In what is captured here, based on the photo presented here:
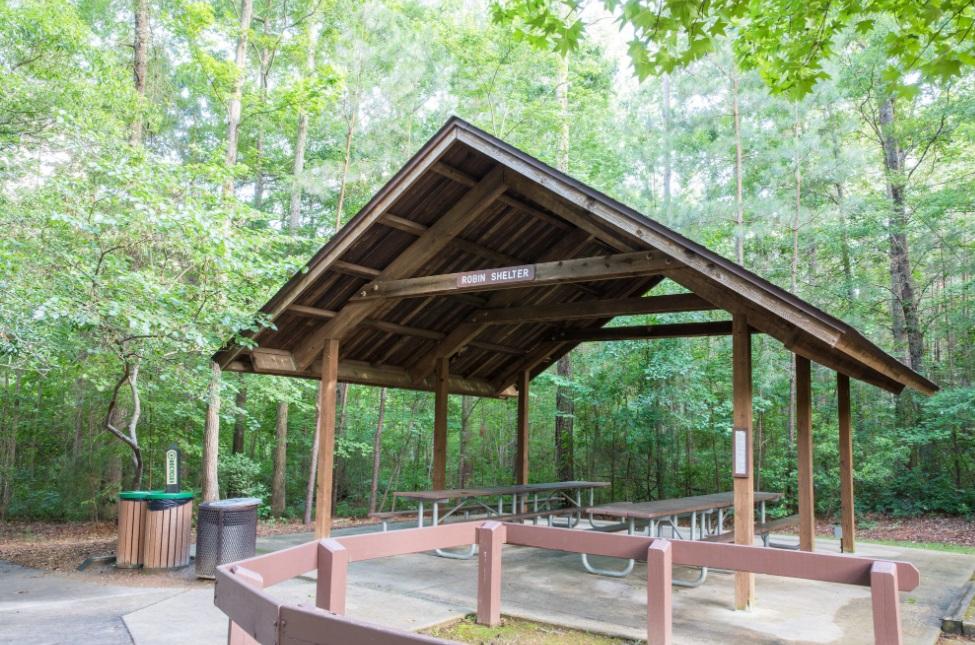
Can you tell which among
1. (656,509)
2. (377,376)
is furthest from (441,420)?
(656,509)

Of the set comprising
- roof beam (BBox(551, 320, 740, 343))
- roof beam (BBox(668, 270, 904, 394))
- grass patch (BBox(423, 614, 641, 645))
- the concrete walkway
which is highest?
roof beam (BBox(551, 320, 740, 343))

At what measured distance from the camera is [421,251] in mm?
7754

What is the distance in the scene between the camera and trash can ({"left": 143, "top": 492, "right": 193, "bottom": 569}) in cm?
725

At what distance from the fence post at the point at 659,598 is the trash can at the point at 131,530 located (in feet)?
18.0

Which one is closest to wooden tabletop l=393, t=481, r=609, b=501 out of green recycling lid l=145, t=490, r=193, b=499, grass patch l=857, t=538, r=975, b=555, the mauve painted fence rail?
green recycling lid l=145, t=490, r=193, b=499

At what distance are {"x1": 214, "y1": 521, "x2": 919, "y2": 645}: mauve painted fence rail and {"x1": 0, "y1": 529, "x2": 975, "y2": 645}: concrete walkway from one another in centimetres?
62

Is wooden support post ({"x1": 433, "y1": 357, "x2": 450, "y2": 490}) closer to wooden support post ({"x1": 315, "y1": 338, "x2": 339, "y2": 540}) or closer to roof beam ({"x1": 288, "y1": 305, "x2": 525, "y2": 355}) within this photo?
roof beam ({"x1": 288, "y1": 305, "x2": 525, "y2": 355})

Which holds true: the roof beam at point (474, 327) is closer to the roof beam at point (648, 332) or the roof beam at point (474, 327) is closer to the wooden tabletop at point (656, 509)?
the roof beam at point (648, 332)

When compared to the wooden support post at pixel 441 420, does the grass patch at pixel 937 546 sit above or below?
below

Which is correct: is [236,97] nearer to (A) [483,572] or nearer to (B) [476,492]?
(B) [476,492]

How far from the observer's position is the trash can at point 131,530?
24.1 feet

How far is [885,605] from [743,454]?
220cm

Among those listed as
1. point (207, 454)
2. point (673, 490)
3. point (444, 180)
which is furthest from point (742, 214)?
point (207, 454)

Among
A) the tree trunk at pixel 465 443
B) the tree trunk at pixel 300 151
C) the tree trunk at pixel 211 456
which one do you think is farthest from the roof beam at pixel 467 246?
the tree trunk at pixel 465 443
